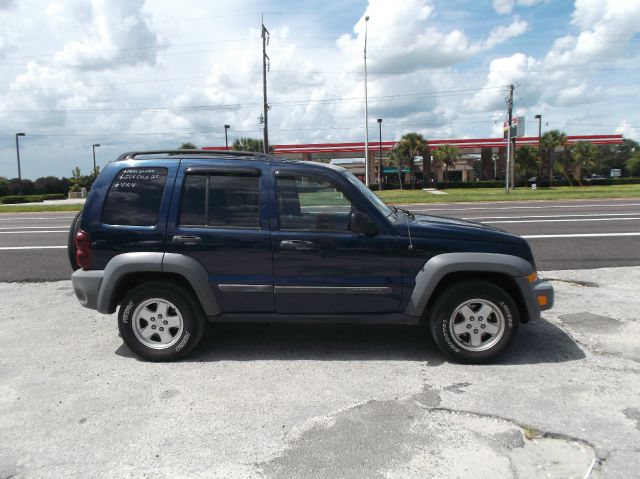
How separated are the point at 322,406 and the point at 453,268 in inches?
59.8

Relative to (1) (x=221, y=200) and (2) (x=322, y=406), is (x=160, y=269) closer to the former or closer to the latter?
(1) (x=221, y=200)

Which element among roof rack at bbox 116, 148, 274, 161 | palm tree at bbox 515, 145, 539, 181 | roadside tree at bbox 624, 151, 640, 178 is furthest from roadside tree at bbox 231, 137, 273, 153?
roadside tree at bbox 624, 151, 640, 178

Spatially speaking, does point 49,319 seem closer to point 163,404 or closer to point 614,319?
point 163,404

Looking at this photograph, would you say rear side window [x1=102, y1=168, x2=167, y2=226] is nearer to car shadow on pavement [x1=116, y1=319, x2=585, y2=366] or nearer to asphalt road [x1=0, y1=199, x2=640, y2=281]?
car shadow on pavement [x1=116, y1=319, x2=585, y2=366]

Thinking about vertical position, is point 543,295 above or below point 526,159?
below

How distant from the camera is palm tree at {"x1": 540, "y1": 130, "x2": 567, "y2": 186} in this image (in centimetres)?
5592

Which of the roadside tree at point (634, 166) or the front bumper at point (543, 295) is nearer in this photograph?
the front bumper at point (543, 295)

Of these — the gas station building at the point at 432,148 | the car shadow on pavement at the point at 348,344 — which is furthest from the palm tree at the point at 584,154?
the car shadow on pavement at the point at 348,344

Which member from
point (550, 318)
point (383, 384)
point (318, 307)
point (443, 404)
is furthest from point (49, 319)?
point (550, 318)

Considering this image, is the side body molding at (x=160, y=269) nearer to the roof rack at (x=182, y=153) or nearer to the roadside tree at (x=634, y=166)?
the roof rack at (x=182, y=153)

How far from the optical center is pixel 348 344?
15.3 feet

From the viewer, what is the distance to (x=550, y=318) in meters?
5.35

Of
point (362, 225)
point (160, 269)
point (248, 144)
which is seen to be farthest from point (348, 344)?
point (248, 144)

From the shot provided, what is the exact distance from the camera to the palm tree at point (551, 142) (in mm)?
55919
